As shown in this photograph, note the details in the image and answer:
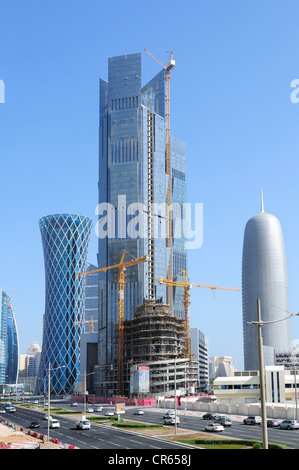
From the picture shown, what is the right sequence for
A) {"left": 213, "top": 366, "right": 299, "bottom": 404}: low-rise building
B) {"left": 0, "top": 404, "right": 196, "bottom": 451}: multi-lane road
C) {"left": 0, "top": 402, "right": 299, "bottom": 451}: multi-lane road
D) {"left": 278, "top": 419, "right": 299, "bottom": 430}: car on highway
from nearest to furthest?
{"left": 0, "top": 404, "right": 196, "bottom": 451}: multi-lane road
{"left": 0, "top": 402, "right": 299, "bottom": 451}: multi-lane road
{"left": 278, "top": 419, "right": 299, "bottom": 430}: car on highway
{"left": 213, "top": 366, "right": 299, "bottom": 404}: low-rise building

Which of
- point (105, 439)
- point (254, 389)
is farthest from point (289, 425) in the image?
point (254, 389)

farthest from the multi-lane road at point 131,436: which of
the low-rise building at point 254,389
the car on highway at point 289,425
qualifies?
the low-rise building at point 254,389

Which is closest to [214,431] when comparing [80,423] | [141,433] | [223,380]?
[141,433]

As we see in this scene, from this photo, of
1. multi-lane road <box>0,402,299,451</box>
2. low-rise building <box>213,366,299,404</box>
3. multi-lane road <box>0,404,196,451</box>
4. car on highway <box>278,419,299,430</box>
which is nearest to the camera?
multi-lane road <box>0,404,196,451</box>

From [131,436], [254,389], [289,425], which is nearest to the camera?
[131,436]

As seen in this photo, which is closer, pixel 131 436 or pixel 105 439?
pixel 105 439

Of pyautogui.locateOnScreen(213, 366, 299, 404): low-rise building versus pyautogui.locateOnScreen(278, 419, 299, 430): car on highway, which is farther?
pyautogui.locateOnScreen(213, 366, 299, 404): low-rise building

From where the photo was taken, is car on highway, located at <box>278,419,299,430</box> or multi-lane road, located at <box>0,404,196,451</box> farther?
car on highway, located at <box>278,419,299,430</box>

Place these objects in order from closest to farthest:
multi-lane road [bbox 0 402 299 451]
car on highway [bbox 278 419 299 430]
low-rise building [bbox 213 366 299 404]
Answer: multi-lane road [bbox 0 402 299 451] < car on highway [bbox 278 419 299 430] < low-rise building [bbox 213 366 299 404]

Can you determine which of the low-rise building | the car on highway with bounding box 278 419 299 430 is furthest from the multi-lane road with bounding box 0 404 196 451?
the low-rise building

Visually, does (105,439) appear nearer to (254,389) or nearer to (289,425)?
(289,425)

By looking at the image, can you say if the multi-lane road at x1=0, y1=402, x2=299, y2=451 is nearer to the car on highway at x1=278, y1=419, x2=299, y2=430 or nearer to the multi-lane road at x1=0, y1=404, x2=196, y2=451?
the multi-lane road at x1=0, y1=404, x2=196, y2=451

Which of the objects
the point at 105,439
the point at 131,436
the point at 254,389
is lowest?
the point at 254,389

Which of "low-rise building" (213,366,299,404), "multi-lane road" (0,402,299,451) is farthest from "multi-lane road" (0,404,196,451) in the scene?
"low-rise building" (213,366,299,404)
